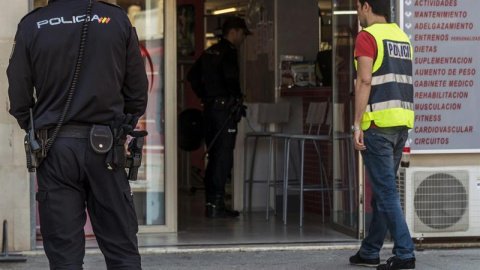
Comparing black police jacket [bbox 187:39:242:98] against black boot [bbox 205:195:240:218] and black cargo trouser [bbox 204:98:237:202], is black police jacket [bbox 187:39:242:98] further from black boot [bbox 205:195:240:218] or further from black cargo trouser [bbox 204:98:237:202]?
black boot [bbox 205:195:240:218]

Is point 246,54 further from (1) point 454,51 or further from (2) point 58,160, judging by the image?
(2) point 58,160

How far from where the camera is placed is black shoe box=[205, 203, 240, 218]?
33.2ft

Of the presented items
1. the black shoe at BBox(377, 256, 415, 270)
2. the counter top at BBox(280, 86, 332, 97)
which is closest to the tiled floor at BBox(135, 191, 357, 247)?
the counter top at BBox(280, 86, 332, 97)

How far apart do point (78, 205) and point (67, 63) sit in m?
Result: 0.67

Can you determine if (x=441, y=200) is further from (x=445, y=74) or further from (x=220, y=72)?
(x=220, y=72)

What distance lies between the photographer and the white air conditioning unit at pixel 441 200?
309 inches

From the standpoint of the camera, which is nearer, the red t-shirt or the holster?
the holster

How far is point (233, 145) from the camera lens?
33.5 ft

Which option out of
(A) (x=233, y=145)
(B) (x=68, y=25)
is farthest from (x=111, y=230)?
(A) (x=233, y=145)

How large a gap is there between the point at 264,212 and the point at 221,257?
9.84ft

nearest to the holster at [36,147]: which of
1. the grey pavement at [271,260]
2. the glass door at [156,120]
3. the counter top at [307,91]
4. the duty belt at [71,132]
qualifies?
→ the duty belt at [71,132]

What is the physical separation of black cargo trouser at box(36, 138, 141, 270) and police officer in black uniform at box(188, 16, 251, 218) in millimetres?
5261

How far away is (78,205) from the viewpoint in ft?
15.8

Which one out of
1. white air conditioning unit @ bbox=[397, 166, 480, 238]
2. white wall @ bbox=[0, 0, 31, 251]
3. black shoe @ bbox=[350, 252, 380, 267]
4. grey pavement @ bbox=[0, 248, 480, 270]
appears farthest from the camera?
white air conditioning unit @ bbox=[397, 166, 480, 238]
